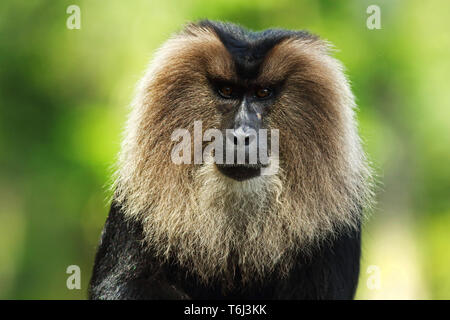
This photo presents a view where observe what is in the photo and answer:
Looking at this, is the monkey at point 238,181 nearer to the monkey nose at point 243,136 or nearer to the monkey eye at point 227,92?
the monkey eye at point 227,92

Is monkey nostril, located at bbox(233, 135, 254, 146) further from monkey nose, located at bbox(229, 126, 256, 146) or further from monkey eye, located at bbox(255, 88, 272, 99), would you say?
monkey eye, located at bbox(255, 88, 272, 99)

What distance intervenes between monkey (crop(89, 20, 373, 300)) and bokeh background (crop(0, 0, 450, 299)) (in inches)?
242

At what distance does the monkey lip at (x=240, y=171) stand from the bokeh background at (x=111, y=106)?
6.65m

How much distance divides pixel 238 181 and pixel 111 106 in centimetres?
765

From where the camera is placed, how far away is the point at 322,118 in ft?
16.2

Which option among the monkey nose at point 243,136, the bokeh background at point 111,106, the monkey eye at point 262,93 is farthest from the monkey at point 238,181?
the bokeh background at point 111,106

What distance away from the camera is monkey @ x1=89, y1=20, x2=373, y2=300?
4.84m

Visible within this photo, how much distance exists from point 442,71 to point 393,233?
3.54 m

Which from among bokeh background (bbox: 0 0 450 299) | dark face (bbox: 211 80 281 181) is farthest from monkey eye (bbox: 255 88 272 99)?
bokeh background (bbox: 0 0 450 299)

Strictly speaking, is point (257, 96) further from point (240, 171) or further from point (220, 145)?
point (240, 171)

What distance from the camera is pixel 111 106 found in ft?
39.5

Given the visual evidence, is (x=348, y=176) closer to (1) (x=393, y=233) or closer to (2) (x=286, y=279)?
(2) (x=286, y=279)

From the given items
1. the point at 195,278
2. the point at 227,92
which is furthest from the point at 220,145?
the point at 195,278
